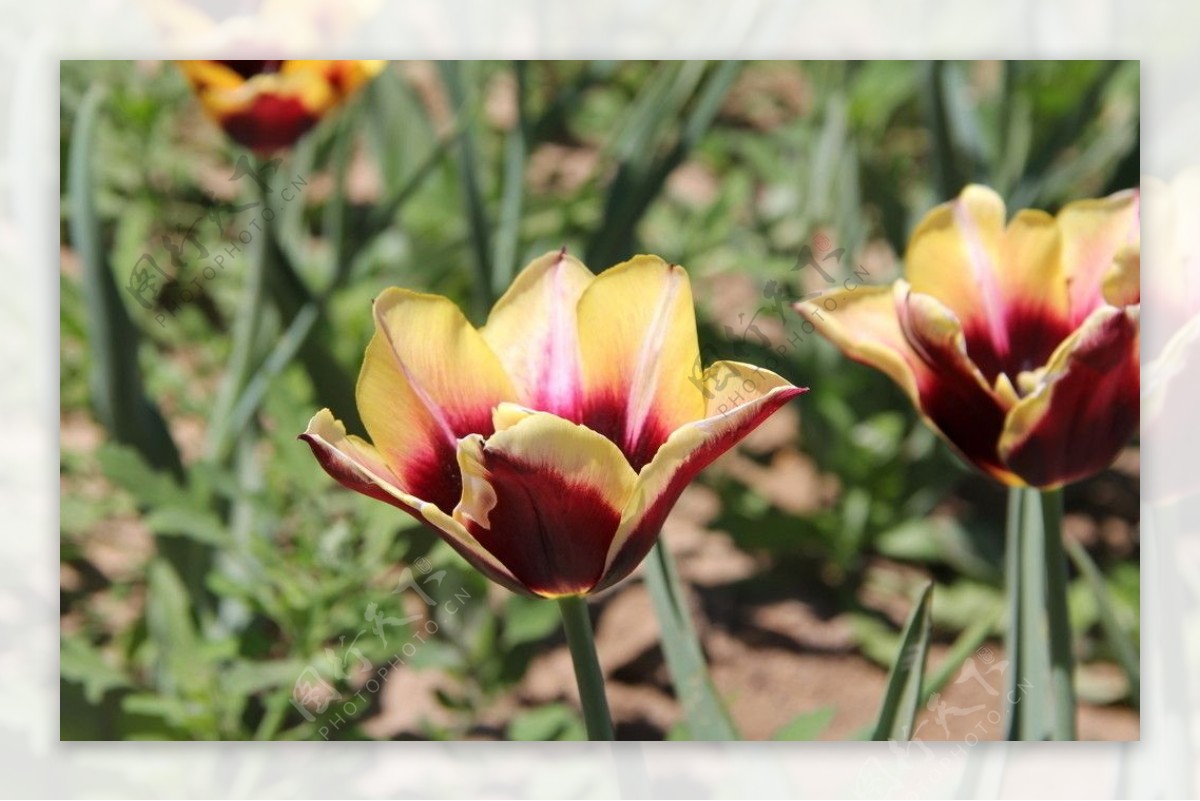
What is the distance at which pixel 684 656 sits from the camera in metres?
1.10

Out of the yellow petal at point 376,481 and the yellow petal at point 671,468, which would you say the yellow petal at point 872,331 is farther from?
the yellow petal at point 376,481

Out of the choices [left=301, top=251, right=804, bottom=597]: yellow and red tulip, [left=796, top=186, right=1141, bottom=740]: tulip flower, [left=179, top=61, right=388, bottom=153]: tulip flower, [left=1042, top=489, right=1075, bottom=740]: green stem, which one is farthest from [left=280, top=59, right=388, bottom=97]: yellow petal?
[left=1042, top=489, right=1075, bottom=740]: green stem

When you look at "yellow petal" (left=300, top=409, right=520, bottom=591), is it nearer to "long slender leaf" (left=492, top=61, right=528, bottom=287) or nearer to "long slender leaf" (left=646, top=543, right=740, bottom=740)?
"long slender leaf" (left=646, top=543, right=740, bottom=740)

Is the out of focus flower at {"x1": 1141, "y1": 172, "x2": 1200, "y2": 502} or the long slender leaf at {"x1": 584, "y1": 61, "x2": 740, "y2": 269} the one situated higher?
the long slender leaf at {"x1": 584, "y1": 61, "x2": 740, "y2": 269}

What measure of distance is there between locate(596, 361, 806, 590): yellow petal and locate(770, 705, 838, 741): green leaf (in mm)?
340

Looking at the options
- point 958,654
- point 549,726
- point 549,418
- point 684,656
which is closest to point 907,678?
point 958,654

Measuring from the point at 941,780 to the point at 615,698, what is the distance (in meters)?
0.27

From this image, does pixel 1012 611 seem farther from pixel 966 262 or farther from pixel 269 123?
pixel 269 123

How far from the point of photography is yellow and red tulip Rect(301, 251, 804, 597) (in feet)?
2.85

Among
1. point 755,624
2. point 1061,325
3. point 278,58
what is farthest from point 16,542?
point 1061,325

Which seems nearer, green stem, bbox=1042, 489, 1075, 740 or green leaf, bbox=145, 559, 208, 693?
green stem, bbox=1042, 489, 1075, 740

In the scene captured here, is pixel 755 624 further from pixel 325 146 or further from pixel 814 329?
pixel 325 146

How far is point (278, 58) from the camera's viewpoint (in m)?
1.16

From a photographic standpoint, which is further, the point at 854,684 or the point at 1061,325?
the point at 854,684
